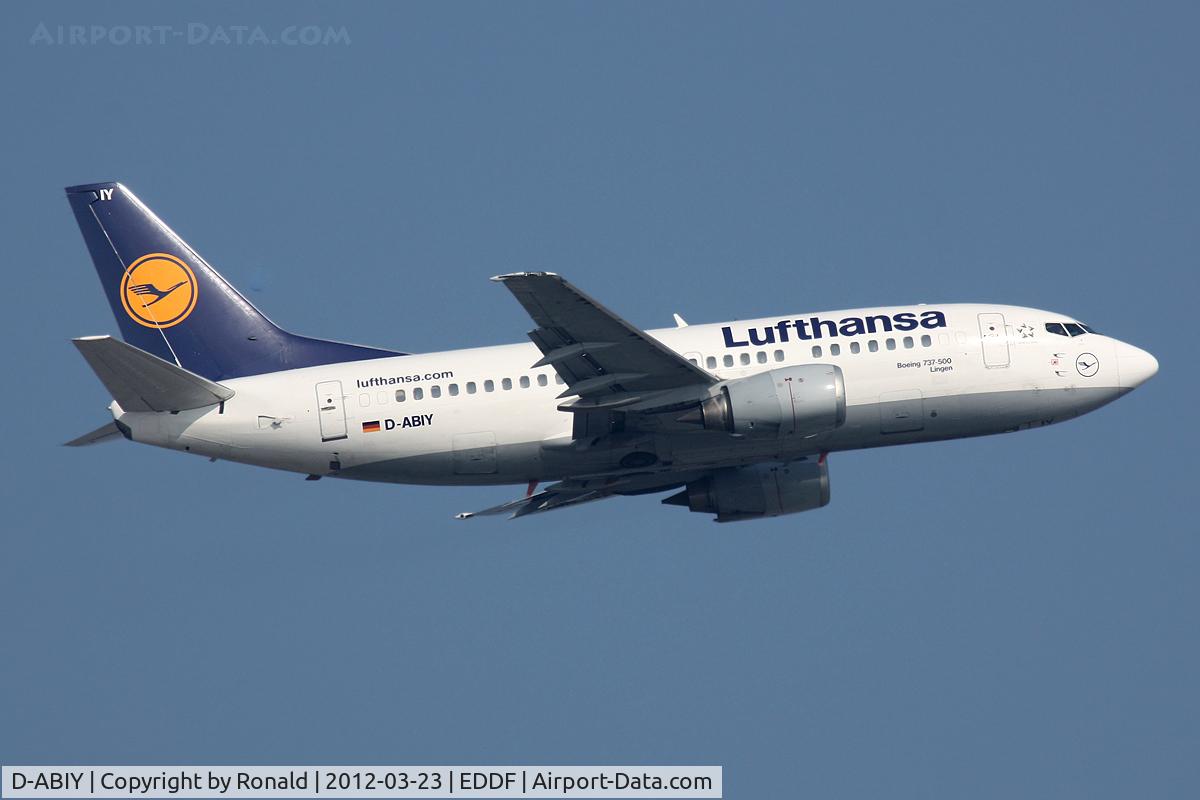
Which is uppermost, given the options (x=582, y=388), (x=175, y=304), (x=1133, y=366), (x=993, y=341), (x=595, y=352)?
(x=175, y=304)

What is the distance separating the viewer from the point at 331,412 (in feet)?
148

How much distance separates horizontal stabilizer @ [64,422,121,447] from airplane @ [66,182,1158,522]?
0.06 m

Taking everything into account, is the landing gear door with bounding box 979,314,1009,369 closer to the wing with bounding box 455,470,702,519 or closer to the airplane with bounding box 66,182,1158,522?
the airplane with bounding box 66,182,1158,522

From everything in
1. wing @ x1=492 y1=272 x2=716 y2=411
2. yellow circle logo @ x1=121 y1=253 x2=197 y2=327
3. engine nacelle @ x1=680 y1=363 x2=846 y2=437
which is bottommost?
engine nacelle @ x1=680 y1=363 x2=846 y2=437

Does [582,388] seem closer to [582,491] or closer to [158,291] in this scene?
[582,491]

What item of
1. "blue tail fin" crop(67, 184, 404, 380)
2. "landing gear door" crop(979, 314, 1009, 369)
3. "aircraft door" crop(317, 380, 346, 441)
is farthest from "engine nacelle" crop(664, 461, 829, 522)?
"aircraft door" crop(317, 380, 346, 441)

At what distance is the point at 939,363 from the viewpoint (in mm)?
46281

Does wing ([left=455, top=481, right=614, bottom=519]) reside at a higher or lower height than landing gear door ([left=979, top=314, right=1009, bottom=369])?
lower

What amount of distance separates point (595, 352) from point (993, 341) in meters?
12.0

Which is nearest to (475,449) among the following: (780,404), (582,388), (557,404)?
(557,404)

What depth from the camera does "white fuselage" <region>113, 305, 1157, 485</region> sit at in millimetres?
44938

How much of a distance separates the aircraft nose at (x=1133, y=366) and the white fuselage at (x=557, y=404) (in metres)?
0.67

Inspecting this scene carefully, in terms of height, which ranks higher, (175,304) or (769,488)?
(175,304)

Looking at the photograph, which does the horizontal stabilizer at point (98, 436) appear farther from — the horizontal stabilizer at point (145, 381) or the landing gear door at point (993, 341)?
the landing gear door at point (993, 341)
